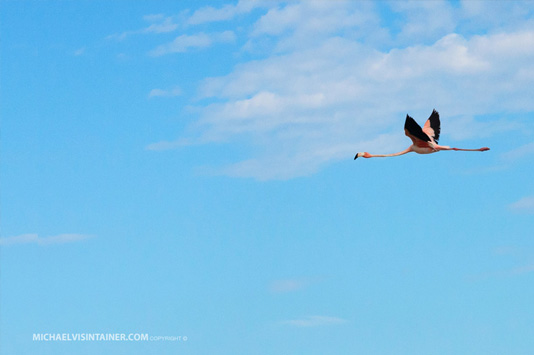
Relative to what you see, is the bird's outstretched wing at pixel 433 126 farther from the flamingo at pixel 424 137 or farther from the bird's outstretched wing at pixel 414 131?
the bird's outstretched wing at pixel 414 131

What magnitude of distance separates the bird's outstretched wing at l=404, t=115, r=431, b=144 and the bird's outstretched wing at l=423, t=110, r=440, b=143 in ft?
9.10

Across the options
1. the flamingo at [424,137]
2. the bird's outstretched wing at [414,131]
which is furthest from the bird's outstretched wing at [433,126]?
the bird's outstretched wing at [414,131]

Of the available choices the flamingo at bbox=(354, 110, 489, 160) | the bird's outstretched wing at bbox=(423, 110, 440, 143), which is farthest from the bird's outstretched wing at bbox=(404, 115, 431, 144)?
the bird's outstretched wing at bbox=(423, 110, 440, 143)

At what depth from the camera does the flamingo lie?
164 feet

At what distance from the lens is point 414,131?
50500 millimetres

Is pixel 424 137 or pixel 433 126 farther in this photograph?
pixel 433 126

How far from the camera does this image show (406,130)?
167 feet

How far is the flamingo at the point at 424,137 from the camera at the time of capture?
4997 cm

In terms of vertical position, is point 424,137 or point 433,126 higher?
point 433,126

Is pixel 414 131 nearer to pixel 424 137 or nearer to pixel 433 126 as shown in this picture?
pixel 424 137

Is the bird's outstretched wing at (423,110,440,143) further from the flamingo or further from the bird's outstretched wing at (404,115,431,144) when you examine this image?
the bird's outstretched wing at (404,115,431,144)

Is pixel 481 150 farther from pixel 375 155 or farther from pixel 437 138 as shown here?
pixel 375 155

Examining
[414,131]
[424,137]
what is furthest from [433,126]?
[414,131]

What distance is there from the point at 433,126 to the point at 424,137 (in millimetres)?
4470
